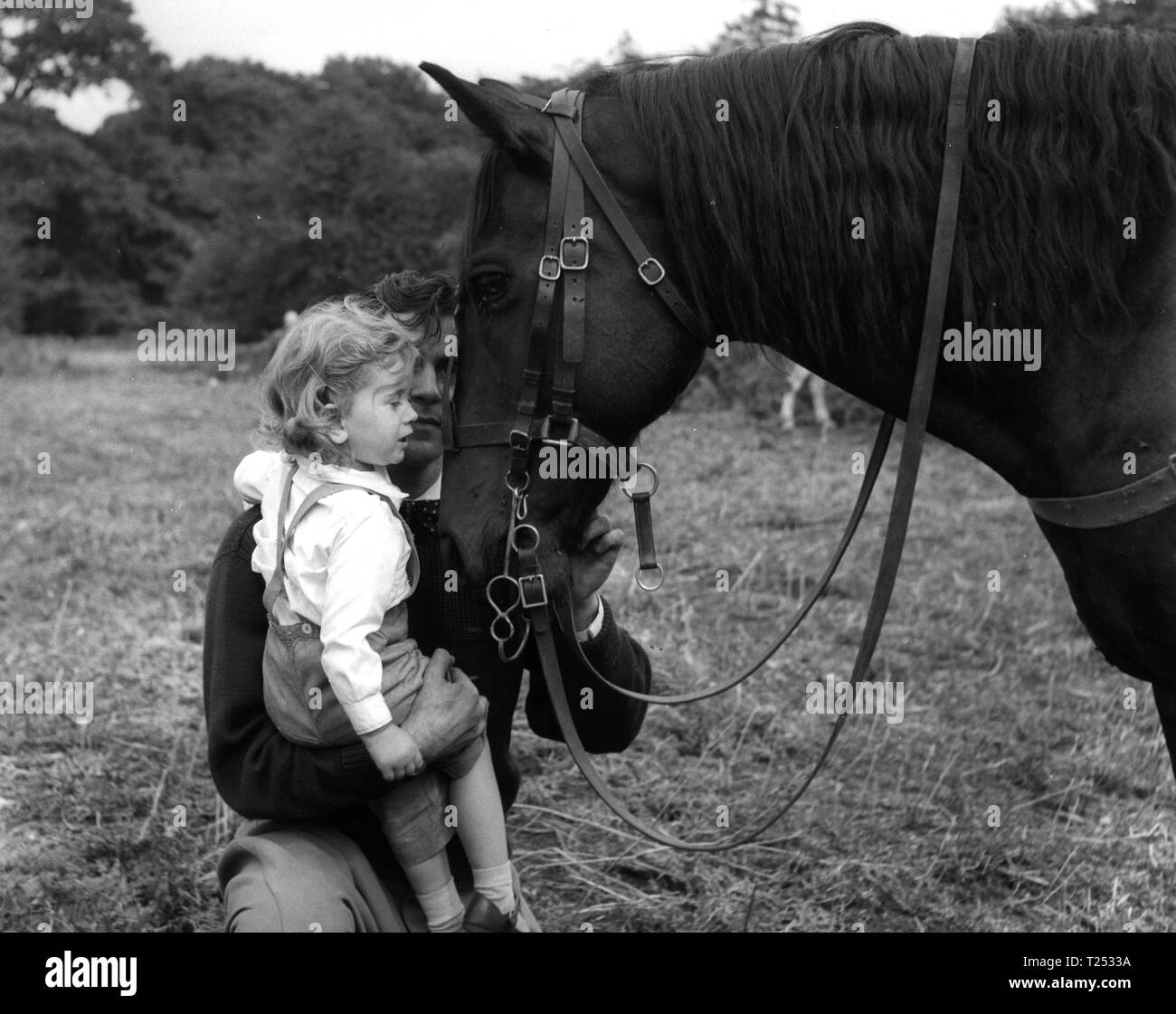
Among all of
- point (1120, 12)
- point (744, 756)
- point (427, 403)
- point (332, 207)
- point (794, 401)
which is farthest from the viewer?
point (332, 207)

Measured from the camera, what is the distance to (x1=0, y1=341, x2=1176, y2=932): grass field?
3059 mm

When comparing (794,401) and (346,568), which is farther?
(794,401)

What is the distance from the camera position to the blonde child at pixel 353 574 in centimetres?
190

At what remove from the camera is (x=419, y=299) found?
7.07ft

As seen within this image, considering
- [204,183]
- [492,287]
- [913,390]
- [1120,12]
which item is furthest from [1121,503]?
[204,183]

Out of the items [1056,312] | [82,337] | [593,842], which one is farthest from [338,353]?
[82,337]

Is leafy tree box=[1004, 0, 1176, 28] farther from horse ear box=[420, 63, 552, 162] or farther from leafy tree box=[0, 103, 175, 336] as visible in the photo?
leafy tree box=[0, 103, 175, 336]

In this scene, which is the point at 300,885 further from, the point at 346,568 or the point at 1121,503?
the point at 1121,503

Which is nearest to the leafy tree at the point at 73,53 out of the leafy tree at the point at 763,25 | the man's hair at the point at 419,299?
the leafy tree at the point at 763,25

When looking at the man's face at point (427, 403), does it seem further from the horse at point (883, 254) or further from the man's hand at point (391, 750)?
the man's hand at point (391, 750)

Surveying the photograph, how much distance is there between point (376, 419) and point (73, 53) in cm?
2758

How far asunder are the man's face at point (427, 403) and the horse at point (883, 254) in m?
0.10

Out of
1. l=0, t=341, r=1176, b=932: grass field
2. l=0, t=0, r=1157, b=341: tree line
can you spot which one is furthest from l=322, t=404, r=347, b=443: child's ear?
l=0, t=0, r=1157, b=341: tree line
